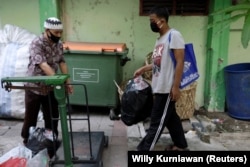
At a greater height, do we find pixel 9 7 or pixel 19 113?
pixel 9 7

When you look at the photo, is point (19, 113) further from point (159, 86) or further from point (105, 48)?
point (159, 86)

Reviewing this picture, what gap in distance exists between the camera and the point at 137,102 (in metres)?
3.46

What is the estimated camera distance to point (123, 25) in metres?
5.14

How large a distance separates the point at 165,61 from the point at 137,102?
24.0 inches

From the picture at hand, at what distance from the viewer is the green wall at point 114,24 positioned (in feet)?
16.6

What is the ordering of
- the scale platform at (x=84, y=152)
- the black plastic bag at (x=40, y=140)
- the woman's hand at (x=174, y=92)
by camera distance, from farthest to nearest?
the black plastic bag at (x=40, y=140) < the woman's hand at (x=174, y=92) < the scale platform at (x=84, y=152)

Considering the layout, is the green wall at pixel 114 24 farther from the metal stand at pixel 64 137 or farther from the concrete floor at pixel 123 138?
the metal stand at pixel 64 137

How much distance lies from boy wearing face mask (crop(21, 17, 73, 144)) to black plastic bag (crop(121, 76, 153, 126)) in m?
0.68

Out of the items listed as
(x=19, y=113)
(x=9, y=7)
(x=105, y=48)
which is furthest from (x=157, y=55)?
(x=9, y=7)

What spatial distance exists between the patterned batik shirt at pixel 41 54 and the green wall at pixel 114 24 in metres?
1.81

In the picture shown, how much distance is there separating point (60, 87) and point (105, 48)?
7.69 ft

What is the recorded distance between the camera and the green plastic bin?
4676mm

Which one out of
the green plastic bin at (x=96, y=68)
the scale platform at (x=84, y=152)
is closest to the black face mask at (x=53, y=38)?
the scale platform at (x=84, y=152)

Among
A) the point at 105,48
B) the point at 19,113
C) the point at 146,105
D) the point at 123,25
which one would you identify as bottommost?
the point at 19,113
